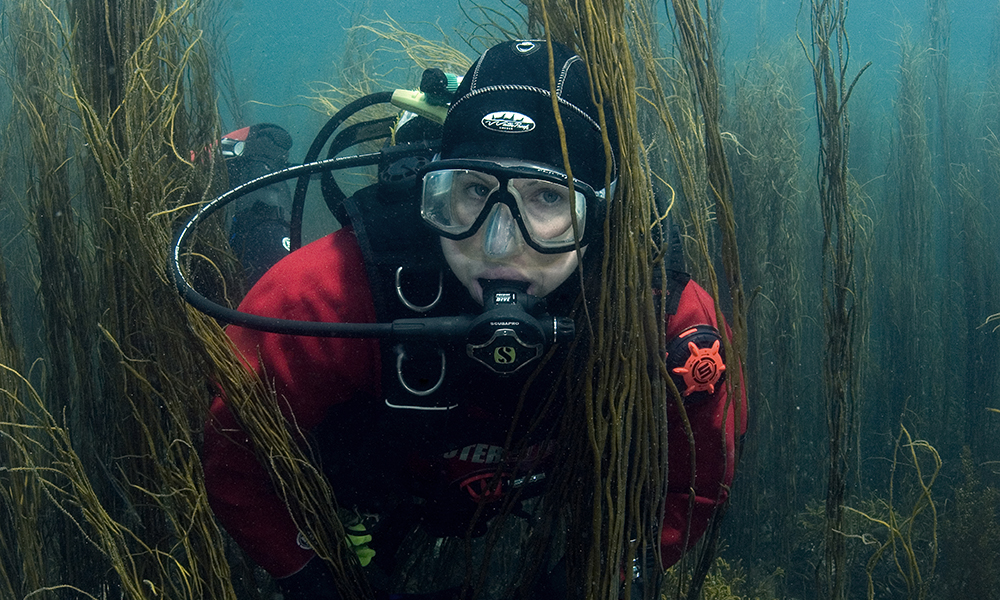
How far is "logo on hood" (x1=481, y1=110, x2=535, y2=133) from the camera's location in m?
1.81

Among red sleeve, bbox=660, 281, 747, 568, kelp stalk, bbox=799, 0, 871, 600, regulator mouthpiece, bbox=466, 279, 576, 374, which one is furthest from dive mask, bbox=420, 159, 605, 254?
kelp stalk, bbox=799, 0, 871, 600

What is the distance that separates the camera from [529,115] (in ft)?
5.97

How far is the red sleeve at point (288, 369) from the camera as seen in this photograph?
1960 mm

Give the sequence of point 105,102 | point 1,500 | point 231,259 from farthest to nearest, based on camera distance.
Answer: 1. point 231,259
2. point 1,500
3. point 105,102

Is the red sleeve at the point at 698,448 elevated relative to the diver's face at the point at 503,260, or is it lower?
lower

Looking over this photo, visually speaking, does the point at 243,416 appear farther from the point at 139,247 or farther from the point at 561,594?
the point at 561,594

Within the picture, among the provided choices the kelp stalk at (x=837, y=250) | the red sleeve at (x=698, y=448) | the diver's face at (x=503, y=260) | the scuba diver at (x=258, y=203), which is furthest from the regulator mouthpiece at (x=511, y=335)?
the scuba diver at (x=258, y=203)

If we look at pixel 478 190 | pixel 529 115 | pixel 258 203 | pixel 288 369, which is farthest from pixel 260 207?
pixel 529 115

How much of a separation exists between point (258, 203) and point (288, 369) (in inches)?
86.1

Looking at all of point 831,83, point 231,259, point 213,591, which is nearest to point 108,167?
point 231,259

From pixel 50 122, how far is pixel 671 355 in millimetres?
3121

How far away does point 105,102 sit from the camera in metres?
2.16

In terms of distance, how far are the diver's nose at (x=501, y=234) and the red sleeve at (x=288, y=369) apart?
0.52 meters

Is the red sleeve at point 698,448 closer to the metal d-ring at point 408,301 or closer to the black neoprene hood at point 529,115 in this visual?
the black neoprene hood at point 529,115
